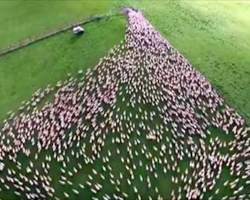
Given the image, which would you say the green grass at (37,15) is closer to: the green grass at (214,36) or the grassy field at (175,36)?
the grassy field at (175,36)

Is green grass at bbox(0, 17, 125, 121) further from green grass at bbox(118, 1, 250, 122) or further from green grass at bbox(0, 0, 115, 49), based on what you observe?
green grass at bbox(118, 1, 250, 122)

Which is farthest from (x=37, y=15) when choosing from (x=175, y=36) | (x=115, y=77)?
(x=175, y=36)

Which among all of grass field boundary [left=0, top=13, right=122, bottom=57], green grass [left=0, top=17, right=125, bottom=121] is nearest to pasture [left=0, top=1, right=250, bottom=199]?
green grass [left=0, top=17, right=125, bottom=121]

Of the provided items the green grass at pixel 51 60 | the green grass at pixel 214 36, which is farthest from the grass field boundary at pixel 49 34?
the green grass at pixel 214 36

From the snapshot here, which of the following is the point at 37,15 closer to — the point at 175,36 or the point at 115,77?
the point at 115,77

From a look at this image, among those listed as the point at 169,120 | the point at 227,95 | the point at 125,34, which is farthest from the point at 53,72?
the point at 227,95

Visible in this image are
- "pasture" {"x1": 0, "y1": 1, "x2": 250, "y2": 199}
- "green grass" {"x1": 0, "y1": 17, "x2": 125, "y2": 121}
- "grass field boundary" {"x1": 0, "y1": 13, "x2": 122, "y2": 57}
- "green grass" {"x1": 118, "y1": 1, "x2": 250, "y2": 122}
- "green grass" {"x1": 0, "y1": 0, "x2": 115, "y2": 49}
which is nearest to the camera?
"pasture" {"x1": 0, "y1": 1, "x2": 250, "y2": 199}

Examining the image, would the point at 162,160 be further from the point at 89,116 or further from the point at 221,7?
the point at 221,7
